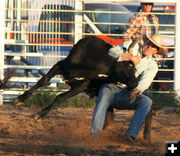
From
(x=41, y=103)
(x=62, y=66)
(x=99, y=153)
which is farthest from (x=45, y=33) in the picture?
(x=99, y=153)

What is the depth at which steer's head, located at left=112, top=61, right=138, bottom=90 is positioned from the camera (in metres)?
5.00

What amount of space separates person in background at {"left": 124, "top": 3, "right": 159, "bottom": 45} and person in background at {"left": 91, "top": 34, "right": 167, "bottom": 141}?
3.69 meters

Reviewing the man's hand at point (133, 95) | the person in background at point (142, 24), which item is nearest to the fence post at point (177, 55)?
the person in background at point (142, 24)

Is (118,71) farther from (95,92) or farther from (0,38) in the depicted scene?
(0,38)

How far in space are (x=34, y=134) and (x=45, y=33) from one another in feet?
12.9

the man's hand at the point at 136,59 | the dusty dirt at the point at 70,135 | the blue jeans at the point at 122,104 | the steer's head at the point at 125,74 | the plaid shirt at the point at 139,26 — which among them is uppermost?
the plaid shirt at the point at 139,26

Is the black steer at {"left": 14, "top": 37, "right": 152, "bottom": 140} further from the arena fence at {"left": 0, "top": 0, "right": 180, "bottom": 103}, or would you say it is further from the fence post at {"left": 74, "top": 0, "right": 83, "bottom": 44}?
the fence post at {"left": 74, "top": 0, "right": 83, "bottom": 44}

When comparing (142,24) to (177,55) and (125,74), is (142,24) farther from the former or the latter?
(125,74)

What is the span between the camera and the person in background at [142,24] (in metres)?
8.97

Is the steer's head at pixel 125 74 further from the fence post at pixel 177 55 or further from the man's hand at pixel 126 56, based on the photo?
the fence post at pixel 177 55

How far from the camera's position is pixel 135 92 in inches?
194

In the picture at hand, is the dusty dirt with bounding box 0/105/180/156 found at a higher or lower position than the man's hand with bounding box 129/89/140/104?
lower

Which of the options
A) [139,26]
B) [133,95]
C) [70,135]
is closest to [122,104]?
[133,95]

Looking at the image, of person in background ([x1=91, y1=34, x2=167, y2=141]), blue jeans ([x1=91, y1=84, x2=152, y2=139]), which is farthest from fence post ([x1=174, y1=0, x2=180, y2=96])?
blue jeans ([x1=91, y1=84, x2=152, y2=139])
